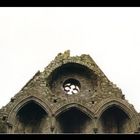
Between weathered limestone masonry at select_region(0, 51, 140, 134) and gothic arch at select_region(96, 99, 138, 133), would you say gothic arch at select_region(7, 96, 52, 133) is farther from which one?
gothic arch at select_region(96, 99, 138, 133)

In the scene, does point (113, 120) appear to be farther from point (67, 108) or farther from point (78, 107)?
point (67, 108)

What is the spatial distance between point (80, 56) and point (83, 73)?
699 millimetres

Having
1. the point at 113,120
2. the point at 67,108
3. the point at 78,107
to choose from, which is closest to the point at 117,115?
the point at 113,120

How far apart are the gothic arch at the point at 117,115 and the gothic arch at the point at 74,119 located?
0.43m

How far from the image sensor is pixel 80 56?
1534 centimetres

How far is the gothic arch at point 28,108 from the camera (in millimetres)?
13370

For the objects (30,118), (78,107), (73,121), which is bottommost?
(73,121)

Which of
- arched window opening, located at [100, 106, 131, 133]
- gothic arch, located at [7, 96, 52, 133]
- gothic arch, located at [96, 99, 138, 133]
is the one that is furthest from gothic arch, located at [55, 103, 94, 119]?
arched window opening, located at [100, 106, 131, 133]

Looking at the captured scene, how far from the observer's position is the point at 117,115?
46.4 feet

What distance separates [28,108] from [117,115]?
10.7 feet

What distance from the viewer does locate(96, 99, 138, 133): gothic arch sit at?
13.6m
